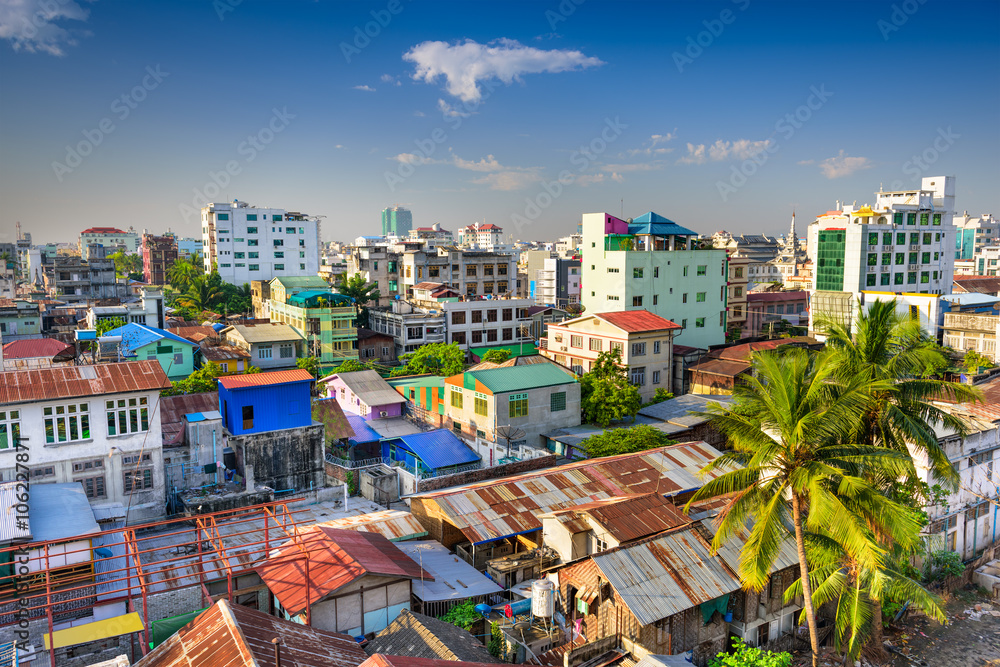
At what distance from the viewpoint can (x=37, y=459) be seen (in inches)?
808

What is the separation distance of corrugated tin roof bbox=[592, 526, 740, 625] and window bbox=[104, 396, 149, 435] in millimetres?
15183

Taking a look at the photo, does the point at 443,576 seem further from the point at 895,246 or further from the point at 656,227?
the point at 895,246

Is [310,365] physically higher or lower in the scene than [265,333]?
lower

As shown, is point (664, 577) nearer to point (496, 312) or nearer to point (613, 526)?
point (613, 526)

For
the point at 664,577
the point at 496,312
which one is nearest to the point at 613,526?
the point at 664,577

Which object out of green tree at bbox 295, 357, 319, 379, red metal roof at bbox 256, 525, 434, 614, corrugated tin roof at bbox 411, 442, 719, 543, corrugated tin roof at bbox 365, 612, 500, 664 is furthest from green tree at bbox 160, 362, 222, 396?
corrugated tin roof at bbox 365, 612, 500, 664

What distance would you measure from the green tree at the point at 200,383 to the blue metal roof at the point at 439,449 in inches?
591

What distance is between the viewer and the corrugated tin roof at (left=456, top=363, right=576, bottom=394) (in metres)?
30.5

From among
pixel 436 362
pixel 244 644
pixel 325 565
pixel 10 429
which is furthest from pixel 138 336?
pixel 244 644

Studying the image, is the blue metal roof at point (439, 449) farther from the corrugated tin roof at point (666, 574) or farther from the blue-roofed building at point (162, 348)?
the blue-roofed building at point (162, 348)

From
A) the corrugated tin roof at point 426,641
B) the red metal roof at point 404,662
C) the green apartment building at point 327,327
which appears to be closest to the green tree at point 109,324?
the green apartment building at point 327,327

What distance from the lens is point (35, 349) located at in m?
41.3

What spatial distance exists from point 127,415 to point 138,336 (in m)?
25.2

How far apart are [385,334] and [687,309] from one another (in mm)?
24130
